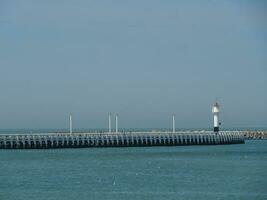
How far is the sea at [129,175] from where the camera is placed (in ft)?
171

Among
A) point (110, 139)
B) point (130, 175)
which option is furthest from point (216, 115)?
point (130, 175)

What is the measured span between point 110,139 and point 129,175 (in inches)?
1644

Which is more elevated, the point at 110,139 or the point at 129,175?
the point at 110,139

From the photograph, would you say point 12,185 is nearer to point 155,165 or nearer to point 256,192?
point 256,192

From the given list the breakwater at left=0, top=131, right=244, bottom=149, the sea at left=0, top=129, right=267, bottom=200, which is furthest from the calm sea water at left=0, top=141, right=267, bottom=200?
the breakwater at left=0, top=131, right=244, bottom=149

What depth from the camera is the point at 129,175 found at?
64250mm

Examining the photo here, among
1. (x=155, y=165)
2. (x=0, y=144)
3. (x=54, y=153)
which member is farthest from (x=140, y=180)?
(x=0, y=144)

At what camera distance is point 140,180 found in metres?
60.0

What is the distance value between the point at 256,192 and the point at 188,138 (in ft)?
195

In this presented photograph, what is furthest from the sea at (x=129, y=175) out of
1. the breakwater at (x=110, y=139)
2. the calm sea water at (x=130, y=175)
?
the breakwater at (x=110, y=139)

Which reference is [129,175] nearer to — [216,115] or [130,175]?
[130,175]

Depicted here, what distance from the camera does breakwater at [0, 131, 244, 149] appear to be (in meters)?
99.6

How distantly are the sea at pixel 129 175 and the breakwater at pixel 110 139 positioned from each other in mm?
4138

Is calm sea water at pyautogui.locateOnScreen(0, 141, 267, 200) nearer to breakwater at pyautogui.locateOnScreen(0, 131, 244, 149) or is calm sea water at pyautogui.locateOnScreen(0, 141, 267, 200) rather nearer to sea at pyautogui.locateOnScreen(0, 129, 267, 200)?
sea at pyautogui.locateOnScreen(0, 129, 267, 200)
